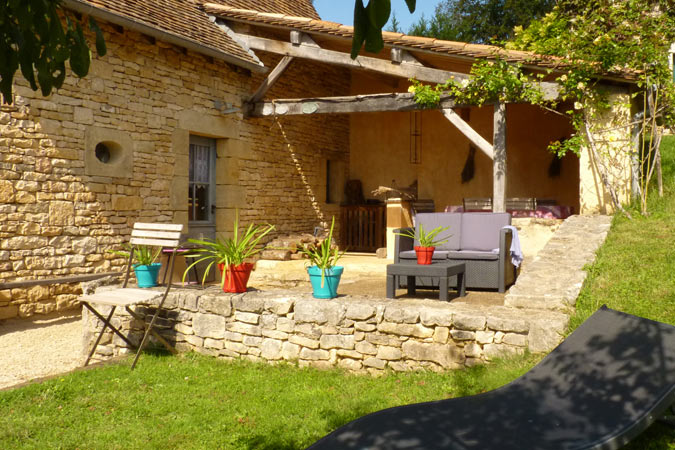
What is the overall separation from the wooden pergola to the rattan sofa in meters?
1.30

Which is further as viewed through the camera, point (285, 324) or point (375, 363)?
point (285, 324)

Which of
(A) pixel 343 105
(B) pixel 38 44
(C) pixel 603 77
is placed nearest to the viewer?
(B) pixel 38 44

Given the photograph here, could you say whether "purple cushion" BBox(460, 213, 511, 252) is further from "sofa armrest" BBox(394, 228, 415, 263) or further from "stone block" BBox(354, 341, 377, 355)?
"stone block" BBox(354, 341, 377, 355)

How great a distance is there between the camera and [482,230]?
230 inches

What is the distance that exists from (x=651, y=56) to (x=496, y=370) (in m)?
4.92

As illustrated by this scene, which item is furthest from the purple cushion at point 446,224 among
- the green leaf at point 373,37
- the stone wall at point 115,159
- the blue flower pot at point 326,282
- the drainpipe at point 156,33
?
the green leaf at point 373,37

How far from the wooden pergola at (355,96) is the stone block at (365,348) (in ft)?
11.9

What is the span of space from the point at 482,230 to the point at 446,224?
380 millimetres

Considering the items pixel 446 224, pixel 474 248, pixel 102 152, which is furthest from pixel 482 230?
pixel 102 152

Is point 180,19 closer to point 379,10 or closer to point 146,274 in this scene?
point 146,274

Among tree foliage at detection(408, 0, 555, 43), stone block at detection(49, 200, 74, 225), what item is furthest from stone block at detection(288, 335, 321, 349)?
tree foliage at detection(408, 0, 555, 43)

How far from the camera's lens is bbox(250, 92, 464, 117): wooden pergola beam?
763 cm

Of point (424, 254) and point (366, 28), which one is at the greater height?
point (366, 28)

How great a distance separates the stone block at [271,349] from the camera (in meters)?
4.36
